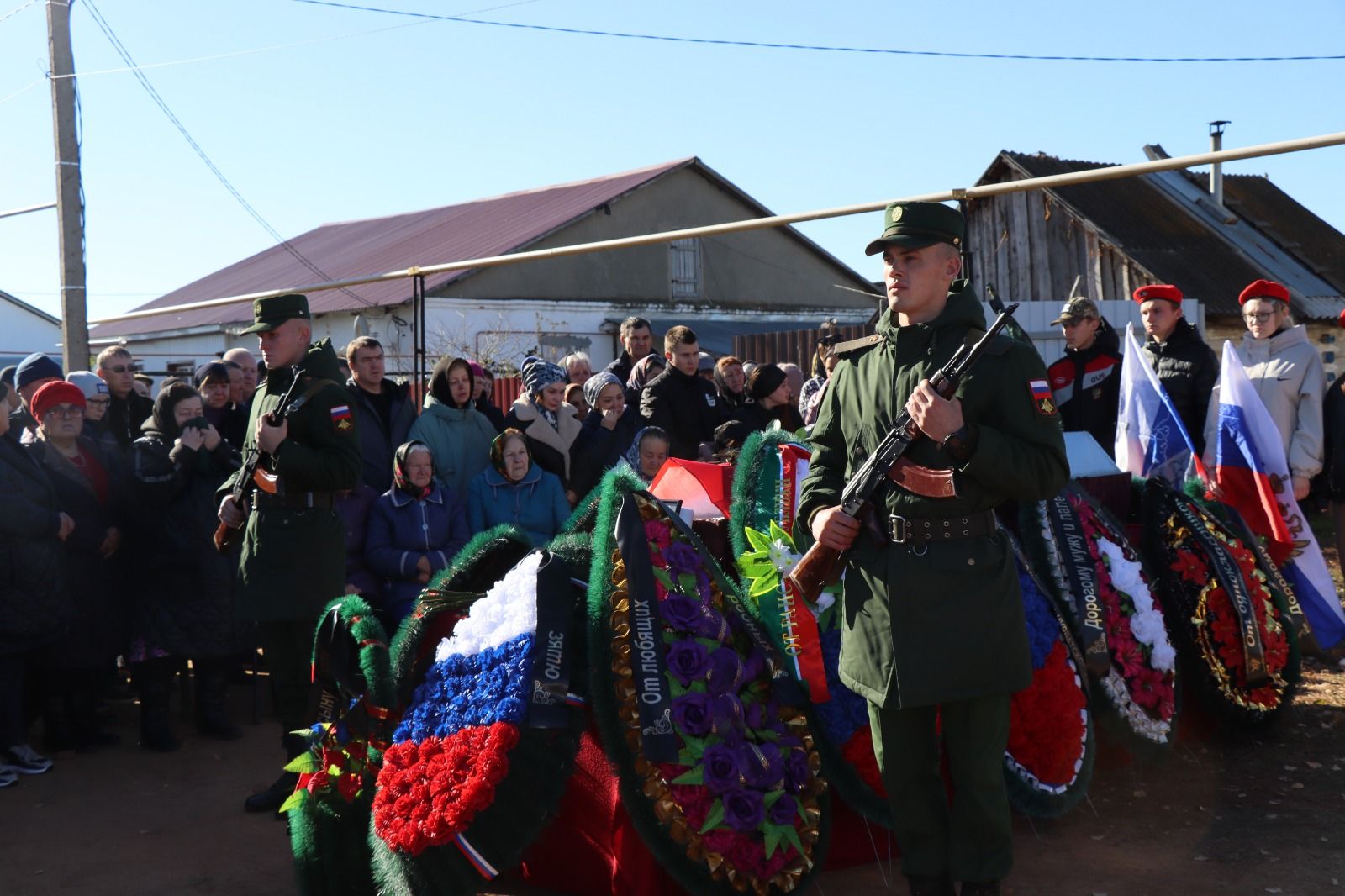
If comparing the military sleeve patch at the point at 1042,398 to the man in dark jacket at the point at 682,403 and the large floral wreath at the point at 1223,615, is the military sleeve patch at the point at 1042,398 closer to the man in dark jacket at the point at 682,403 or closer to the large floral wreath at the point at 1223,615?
the large floral wreath at the point at 1223,615

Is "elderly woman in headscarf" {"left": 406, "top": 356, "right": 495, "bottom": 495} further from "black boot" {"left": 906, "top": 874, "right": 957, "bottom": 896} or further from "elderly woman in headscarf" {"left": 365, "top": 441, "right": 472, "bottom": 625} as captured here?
"black boot" {"left": 906, "top": 874, "right": 957, "bottom": 896}

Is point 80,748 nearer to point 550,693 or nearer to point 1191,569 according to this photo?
point 550,693

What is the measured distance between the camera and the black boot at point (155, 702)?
6.14 metres

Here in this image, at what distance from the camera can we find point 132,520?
6480 millimetres

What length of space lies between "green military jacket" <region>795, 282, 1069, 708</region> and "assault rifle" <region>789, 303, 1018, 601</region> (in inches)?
2.7

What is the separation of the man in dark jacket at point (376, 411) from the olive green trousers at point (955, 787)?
4155 millimetres

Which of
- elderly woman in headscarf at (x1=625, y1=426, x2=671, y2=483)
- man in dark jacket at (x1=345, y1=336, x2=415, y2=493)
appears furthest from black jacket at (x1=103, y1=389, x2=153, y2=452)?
elderly woman in headscarf at (x1=625, y1=426, x2=671, y2=483)

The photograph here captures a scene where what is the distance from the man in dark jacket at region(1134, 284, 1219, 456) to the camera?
654cm

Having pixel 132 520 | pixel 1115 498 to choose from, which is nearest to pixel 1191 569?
pixel 1115 498

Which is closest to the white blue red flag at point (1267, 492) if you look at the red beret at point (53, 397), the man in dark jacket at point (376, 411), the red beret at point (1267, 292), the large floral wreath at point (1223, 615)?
the red beret at point (1267, 292)

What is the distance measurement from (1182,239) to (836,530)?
20.8 m

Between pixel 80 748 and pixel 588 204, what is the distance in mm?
21046

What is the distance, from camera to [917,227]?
3273 millimetres

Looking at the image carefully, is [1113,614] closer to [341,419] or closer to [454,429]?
A: [341,419]
